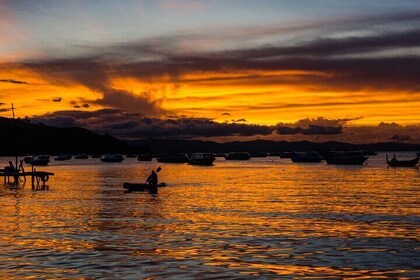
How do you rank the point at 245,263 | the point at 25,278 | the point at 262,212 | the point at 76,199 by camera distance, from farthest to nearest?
1. the point at 76,199
2. the point at 262,212
3. the point at 245,263
4. the point at 25,278

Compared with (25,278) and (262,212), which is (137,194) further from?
(25,278)

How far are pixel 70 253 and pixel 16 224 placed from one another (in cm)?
1344

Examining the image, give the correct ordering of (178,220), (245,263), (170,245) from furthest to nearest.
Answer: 1. (178,220)
2. (170,245)
3. (245,263)

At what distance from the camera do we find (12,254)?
2964cm

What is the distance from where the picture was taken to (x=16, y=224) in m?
41.8

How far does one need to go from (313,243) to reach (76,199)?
39.6 meters

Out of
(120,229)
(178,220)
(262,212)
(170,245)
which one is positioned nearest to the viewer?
(170,245)

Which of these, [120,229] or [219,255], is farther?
[120,229]

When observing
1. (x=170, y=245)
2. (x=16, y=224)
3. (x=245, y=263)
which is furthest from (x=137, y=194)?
(x=245, y=263)

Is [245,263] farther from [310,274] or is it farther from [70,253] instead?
[70,253]

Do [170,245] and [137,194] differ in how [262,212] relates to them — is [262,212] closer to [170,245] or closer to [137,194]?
[170,245]

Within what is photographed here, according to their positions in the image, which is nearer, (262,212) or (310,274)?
(310,274)

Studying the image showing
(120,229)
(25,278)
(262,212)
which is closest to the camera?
(25,278)

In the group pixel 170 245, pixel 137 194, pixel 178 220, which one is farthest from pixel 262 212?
pixel 137 194
